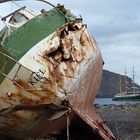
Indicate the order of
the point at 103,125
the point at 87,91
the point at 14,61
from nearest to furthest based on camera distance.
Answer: the point at 14,61 < the point at 87,91 < the point at 103,125

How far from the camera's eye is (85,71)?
402 inches

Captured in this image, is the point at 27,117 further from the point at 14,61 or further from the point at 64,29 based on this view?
the point at 64,29

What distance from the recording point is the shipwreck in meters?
9.29

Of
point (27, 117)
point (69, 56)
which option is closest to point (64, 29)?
point (69, 56)

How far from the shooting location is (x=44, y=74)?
9.38m

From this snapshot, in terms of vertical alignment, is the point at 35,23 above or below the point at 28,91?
above

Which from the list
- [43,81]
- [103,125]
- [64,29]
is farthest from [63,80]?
[103,125]

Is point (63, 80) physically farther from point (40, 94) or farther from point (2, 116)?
point (2, 116)

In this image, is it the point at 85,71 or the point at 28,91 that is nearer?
the point at 28,91

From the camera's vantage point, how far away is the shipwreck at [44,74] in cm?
929

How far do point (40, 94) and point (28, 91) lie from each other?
0.79 feet

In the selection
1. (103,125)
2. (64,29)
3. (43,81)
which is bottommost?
(103,125)

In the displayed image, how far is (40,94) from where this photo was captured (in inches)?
371

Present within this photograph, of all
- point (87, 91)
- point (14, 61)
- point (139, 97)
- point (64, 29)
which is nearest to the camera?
point (14, 61)
